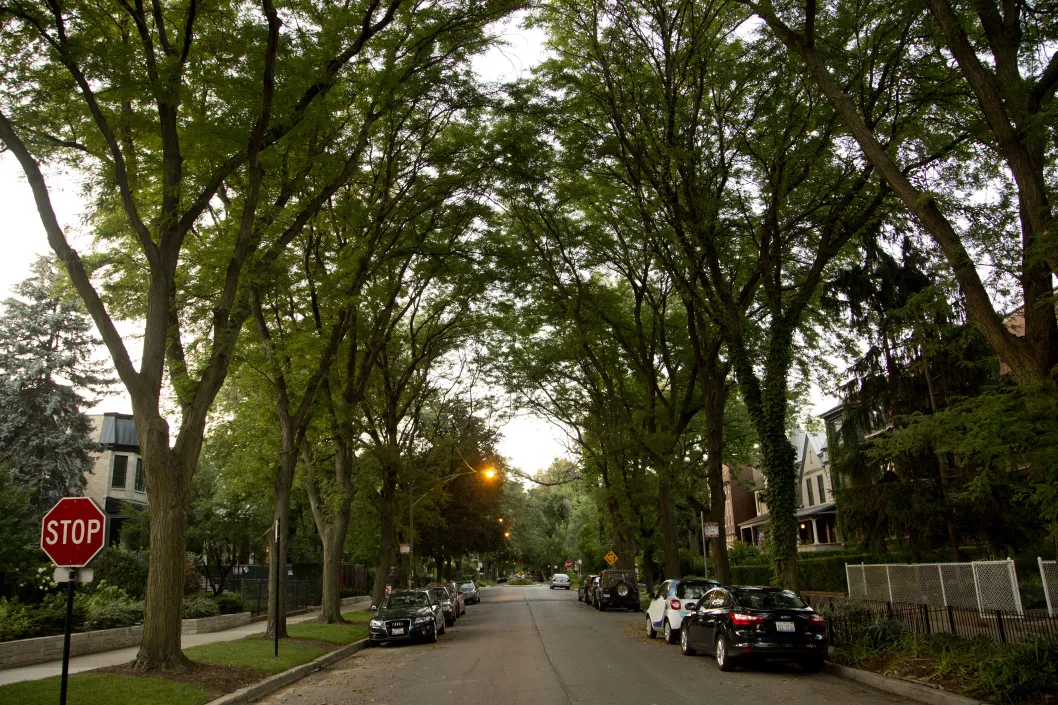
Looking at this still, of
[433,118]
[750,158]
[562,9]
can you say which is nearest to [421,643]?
[433,118]

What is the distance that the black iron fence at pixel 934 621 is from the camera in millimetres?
11000

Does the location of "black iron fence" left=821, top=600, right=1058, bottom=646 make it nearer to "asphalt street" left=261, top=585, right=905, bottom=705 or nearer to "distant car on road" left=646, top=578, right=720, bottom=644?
"asphalt street" left=261, top=585, right=905, bottom=705

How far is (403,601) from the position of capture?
22.2 m

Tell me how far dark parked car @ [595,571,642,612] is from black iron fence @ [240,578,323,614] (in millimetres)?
14083

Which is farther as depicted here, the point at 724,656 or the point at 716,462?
the point at 716,462

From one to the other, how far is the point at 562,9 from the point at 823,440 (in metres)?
38.7

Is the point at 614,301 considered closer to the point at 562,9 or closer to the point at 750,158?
the point at 750,158

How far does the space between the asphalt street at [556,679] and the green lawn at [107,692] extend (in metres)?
1.45

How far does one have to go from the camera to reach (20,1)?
10.8 meters

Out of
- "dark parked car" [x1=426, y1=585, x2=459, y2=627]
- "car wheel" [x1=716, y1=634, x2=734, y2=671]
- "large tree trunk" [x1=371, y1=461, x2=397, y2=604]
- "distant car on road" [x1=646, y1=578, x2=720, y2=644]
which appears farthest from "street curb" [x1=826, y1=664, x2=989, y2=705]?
"large tree trunk" [x1=371, y1=461, x2=397, y2=604]

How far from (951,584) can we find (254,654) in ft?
52.7

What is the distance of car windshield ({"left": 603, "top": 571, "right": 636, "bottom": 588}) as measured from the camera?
119 ft

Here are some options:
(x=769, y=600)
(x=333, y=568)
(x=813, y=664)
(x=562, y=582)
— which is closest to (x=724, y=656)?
(x=769, y=600)

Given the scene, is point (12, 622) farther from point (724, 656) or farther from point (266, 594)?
point (266, 594)
